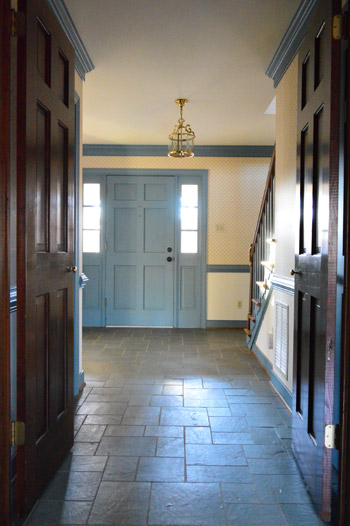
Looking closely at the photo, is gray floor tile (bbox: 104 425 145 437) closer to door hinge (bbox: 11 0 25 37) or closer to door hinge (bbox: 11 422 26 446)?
door hinge (bbox: 11 422 26 446)

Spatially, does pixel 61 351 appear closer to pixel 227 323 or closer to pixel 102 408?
pixel 102 408

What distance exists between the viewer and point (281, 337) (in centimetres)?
339

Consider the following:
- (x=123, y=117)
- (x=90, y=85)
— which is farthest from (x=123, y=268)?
(x=90, y=85)

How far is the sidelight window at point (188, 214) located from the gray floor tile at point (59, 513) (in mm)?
4687

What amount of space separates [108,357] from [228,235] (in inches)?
111

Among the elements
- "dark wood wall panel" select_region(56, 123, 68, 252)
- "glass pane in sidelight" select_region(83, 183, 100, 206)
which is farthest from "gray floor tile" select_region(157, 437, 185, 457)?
"glass pane in sidelight" select_region(83, 183, 100, 206)

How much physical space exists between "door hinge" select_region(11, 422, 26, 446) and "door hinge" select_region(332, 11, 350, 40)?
2128 mm

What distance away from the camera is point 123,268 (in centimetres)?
634

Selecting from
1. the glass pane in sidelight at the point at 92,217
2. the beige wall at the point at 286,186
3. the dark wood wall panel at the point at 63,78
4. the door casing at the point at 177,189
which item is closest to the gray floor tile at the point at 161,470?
the beige wall at the point at 286,186

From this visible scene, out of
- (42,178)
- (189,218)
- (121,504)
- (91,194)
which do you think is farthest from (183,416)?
(91,194)

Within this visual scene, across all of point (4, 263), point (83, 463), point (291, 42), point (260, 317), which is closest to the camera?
point (4, 263)

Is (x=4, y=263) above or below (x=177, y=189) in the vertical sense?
below

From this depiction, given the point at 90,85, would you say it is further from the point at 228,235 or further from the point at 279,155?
the point at 228,235

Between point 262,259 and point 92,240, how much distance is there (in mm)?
2959
